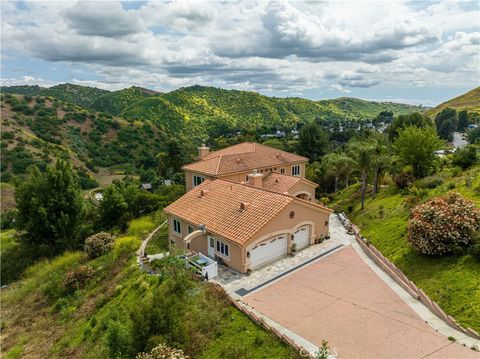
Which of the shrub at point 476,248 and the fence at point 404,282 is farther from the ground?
the shrub at point 476,248

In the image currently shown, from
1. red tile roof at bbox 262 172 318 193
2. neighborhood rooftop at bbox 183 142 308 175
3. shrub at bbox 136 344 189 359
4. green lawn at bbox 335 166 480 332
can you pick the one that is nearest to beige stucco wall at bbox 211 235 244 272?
shrub at bbox 136 344 189 359

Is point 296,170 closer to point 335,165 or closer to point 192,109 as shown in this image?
point 335,165

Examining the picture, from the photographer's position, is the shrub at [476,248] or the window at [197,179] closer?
the shrub at [476,248]

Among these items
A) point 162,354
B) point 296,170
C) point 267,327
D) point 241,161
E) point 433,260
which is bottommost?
point 267,327

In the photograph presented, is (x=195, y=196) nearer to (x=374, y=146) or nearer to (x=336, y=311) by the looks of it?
(x=336, y=311)

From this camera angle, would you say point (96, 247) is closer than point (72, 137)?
Yes

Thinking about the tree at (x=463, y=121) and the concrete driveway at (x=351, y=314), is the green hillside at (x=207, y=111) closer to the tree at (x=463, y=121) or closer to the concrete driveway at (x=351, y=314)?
the tree at (x=463, y=121)

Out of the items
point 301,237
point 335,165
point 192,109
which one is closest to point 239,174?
point 301,237

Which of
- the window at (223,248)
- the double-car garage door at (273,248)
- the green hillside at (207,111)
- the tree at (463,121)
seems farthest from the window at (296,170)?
the tree at (463,121)
